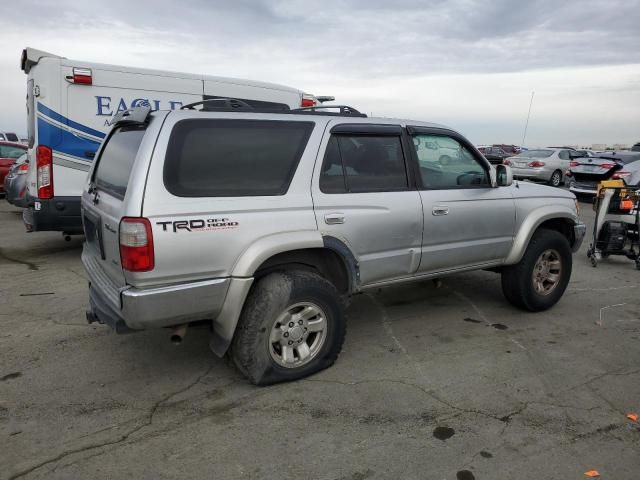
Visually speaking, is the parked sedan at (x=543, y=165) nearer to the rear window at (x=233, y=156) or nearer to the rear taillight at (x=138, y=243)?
the rear window at (x=233, y=156)

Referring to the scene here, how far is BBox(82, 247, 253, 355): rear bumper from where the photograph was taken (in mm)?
2844

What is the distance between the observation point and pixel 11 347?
3980 millimetres

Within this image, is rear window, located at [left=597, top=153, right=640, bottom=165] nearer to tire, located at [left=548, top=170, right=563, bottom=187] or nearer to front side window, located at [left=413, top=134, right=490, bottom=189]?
tire, located at [left=548, top=170, right=563, bottom=187]

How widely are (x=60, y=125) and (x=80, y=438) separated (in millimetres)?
4904

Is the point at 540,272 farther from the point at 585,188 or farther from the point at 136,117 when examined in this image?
the point at 585,188

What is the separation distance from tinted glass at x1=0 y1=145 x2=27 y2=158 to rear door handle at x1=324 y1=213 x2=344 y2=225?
11872mm

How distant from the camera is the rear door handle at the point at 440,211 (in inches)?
158

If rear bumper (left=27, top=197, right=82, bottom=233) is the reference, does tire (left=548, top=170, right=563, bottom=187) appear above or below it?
above

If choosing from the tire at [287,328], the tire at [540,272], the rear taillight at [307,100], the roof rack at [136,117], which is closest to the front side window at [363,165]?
the tire at [287,328]

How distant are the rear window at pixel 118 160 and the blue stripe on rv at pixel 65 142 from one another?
10.1 ft

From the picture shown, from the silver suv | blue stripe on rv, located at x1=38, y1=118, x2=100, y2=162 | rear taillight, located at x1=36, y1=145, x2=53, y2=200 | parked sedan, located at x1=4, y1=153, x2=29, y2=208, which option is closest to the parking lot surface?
the silver suv

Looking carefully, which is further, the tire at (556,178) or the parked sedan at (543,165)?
the tire at (556,178)

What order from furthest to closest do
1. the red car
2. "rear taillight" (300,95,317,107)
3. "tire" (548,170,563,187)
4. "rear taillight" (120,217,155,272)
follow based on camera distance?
1. "tire" (548,170,563,187)
2. the red car
3. "rear taillight" (300,95,317,107)
4. "rear taillight" (120,217,155,272)

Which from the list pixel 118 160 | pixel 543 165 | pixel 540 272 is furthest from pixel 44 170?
pixel 543 165
